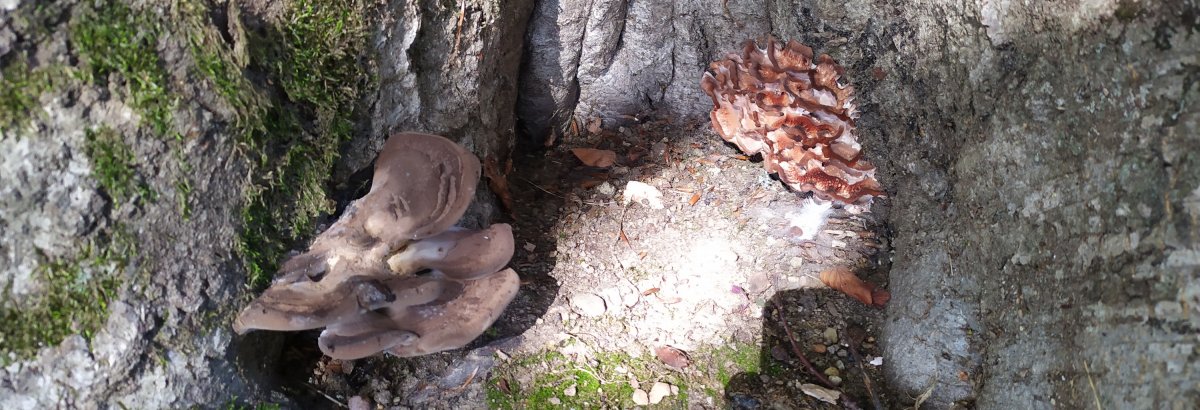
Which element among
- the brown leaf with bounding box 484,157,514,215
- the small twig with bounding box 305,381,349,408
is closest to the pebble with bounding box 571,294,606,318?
the brown leaf with bounding box 484,157,514,215

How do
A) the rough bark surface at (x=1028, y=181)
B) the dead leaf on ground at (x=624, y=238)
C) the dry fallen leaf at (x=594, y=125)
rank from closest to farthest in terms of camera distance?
the rough bark surface at (x=1028, y=181) < the dead leaf on ground at (x=624, y=238) < the dry fallen leaf at (x=594, y=125)

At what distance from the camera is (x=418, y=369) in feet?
11.0

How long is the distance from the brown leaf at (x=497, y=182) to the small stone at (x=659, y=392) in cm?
141

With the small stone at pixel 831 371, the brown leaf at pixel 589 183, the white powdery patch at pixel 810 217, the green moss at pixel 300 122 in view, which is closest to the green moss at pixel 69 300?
the green moss at pixel 300 122

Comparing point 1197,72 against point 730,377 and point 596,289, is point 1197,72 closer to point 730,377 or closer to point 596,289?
point 730,377

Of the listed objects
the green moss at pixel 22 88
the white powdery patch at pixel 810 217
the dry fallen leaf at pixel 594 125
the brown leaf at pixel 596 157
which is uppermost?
the green moss at pixel 22 88

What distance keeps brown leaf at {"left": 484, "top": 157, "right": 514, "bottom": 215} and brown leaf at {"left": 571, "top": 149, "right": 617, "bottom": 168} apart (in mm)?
624

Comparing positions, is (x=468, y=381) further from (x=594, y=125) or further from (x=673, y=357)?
(x=594, y=125)

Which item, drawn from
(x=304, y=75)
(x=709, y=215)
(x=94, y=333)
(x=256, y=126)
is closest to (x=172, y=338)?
(x=94, y=333)

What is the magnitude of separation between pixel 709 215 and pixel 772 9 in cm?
127

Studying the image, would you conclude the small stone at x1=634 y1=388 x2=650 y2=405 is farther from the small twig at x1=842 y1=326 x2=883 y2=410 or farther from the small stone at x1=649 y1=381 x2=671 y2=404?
the small twig at x1=842 y1=326 x2=883 y2=410

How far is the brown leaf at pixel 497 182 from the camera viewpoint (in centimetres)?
407

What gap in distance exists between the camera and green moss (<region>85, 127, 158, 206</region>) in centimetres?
222

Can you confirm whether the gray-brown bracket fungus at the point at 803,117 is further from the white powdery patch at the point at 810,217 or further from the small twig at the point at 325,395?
the small twig at the point at 325,395
